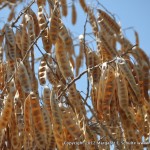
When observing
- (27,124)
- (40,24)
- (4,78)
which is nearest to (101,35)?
(40,24)

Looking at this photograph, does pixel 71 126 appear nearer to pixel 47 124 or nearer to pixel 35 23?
pixel 47 124

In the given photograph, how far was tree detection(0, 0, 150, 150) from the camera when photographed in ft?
7.96

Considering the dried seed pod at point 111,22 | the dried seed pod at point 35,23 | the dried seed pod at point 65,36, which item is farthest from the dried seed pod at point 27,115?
the dried seed pod at point 111,22

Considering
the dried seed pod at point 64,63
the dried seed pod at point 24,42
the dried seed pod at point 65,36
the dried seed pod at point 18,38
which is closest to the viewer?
the dried seed pod at point 64,63

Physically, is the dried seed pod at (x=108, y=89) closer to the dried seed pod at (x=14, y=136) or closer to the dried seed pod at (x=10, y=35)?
the dried seed pod at (x=14, y=136)

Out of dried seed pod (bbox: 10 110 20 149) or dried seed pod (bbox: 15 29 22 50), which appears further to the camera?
dried seed pod (bbox: 15 29 22 50)

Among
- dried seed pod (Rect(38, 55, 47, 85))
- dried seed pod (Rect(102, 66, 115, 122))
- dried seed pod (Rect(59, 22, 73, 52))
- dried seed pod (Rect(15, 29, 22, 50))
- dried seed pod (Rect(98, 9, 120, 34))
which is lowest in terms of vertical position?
dried seed pod (Rect(102, 66, 115, 122))

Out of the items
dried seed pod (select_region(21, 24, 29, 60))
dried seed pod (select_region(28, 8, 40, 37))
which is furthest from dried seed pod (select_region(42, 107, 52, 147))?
dried seed pod (select_region(28, 8, 40, 37))

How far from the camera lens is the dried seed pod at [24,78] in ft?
8.16

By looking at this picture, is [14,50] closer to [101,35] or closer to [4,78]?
[4,78]

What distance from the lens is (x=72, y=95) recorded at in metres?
2.68

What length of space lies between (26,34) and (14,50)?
8.2 inches

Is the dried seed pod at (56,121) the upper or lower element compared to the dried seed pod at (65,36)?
lower

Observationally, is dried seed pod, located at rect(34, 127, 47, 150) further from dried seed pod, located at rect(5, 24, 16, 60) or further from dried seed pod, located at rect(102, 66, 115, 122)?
dried seed pod, located at rect(5, 24, 16, 60)
